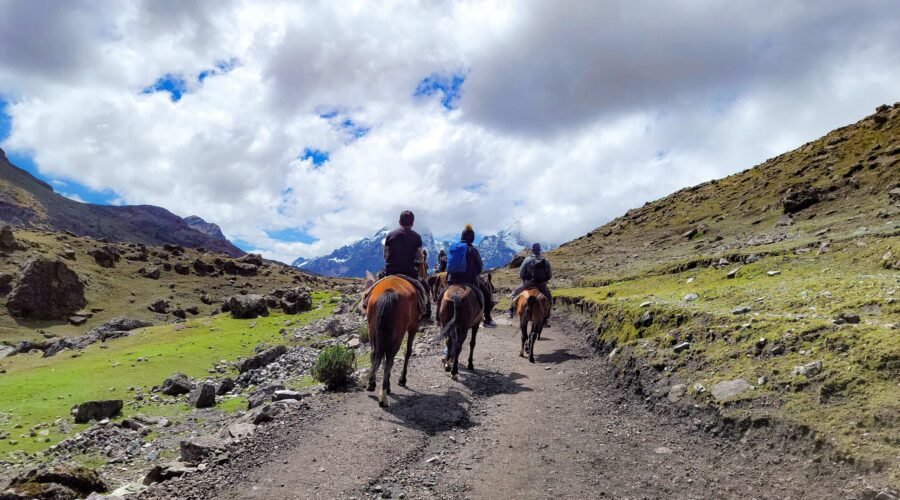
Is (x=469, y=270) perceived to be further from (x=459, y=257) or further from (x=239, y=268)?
(x=239, y=268)

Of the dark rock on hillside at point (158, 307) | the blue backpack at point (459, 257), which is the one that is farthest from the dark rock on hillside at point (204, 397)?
the dark rock on hillside at point (158, 307)

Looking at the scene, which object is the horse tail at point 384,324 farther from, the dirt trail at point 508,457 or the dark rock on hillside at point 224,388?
the dark rock on hillside at point 224,388

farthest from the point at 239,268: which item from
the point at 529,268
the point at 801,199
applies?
the point at 801,199

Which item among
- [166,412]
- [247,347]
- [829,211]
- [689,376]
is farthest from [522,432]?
[829,211]

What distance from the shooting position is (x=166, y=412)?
640 inches

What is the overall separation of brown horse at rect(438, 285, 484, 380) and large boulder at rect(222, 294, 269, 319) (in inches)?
1201

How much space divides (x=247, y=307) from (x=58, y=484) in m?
33.6

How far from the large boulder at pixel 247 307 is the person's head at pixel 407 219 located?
31518mm

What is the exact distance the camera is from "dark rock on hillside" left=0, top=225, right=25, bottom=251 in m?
63.7

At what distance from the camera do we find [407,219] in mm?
12383

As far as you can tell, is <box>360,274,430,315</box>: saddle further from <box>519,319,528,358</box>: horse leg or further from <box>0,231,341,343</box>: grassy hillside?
<box>0,231,341,343</box>: grassy hillside

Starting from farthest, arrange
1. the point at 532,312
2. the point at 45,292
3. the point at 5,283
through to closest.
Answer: the point at 5,283
the point at 45,292
the point at 532,312

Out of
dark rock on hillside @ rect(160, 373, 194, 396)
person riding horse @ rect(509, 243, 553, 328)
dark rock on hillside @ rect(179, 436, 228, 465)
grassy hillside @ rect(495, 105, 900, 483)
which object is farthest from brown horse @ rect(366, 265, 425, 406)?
dark rock on hillside @ rect(160, 373, 194, 396)

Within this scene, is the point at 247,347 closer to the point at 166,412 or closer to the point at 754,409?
the point at 166,412
